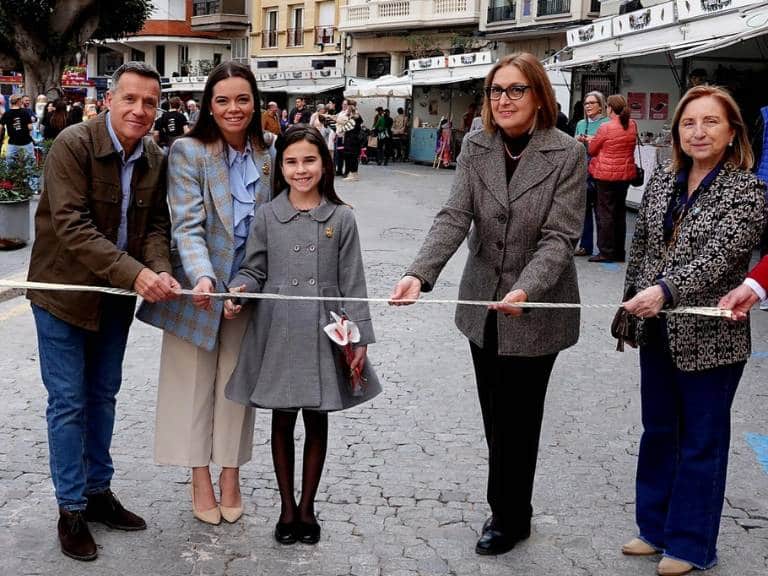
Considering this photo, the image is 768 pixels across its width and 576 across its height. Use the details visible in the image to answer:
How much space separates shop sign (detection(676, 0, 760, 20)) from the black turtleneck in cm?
979

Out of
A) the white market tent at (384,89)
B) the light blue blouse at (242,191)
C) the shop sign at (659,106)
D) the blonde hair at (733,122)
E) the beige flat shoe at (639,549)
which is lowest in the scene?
the beige flat shoe at (639,549)

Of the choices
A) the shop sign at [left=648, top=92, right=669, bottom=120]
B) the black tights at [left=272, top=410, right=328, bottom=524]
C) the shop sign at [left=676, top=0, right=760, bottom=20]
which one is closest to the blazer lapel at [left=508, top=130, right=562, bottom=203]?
the black tights at [left=272, top=410, right=328, bottom=524]

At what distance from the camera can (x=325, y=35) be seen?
4816cm

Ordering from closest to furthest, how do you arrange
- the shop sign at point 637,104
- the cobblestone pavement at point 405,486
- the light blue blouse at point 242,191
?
the cobblestone pavement at point 405,486 < the light blue blouse at point 242,191 < the shop sign at point 637,104

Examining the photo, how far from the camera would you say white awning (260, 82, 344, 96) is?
1674 inches

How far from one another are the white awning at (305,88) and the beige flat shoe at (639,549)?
128 feet

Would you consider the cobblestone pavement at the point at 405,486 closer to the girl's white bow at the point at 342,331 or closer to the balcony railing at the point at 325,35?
the girl's white bow at the point at 342,331

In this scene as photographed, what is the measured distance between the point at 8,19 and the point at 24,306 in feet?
89.6

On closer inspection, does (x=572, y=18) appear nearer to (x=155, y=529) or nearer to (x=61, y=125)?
(x=61, y=125)

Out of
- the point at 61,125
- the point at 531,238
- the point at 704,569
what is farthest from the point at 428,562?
the point at 61,125

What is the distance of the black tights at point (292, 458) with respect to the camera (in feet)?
13.9

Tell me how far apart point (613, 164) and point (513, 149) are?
7.74m

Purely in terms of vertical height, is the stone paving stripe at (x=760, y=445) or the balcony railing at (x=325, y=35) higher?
the balcony railing at (x=325, y=35)

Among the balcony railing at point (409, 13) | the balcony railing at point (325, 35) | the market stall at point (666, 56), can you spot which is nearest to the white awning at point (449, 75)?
the market stall at point (666, 56)
